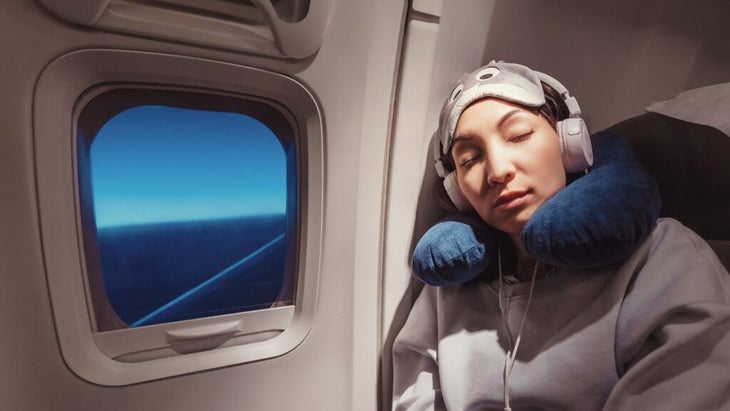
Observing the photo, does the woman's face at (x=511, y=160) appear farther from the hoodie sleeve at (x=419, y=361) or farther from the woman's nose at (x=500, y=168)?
the hoodie sleeve at (x=419, y=361)

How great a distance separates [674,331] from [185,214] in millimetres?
950

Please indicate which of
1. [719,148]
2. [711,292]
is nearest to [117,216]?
[711,292]

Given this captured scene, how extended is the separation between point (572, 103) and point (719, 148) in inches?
12.0

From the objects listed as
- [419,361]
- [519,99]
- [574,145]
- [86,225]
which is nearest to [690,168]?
[574,145]

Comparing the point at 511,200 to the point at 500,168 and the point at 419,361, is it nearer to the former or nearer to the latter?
the point at 500,168

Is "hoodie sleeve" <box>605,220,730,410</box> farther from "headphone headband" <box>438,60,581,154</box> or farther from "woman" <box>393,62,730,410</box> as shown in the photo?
"headphone headband" <box>438,60,581,154</box>

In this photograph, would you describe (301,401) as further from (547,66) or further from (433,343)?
(547,66)

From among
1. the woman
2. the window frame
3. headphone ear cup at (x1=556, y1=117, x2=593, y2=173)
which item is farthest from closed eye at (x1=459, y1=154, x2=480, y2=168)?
the window frame

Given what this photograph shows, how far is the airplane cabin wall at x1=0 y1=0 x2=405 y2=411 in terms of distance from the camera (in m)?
0.66

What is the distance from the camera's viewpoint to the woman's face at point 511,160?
70cm

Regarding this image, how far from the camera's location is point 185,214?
88cm

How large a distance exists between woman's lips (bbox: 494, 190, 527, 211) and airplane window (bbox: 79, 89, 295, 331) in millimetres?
493

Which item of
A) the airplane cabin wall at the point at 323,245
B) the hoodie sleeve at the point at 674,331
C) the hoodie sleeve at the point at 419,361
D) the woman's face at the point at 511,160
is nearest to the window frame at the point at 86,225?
the airplane cabin wall at the point at 323,245

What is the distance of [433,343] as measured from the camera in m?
0.92
